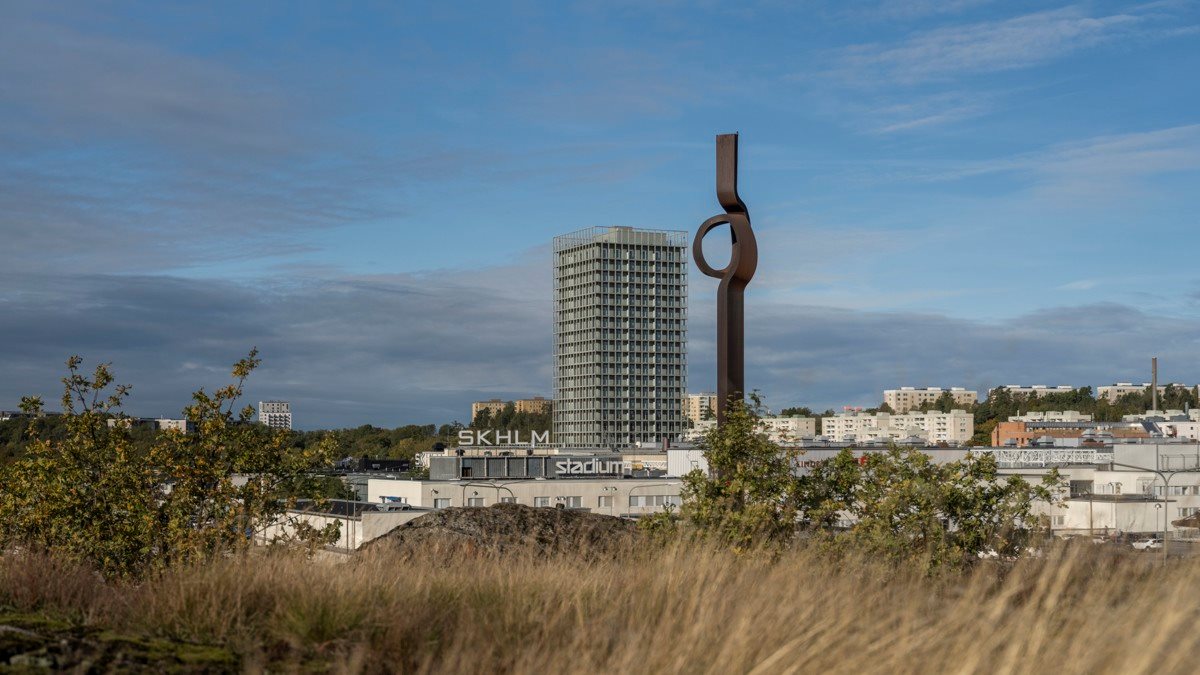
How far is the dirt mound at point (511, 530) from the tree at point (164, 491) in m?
1.16

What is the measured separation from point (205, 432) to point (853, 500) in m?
7.15

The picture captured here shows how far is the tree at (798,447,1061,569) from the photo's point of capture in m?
11.1

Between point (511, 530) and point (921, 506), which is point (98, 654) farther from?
point (511, 530)

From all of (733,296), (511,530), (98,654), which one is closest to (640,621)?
(98,654)

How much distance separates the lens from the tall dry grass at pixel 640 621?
5.41 m

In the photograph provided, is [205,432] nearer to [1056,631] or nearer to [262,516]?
[262,516]

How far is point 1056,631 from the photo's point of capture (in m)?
6.27

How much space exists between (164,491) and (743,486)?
22.9 ft

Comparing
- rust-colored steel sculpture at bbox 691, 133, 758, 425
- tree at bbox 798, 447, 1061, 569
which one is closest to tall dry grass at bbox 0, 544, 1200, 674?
tree at bbox 798, 447, 1061, 569

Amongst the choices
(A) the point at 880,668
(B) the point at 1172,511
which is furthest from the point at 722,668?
(B) the point at 1172,511

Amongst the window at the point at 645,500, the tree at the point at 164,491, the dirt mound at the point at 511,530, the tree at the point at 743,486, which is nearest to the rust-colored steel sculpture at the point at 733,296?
the tree at the point at 743,486

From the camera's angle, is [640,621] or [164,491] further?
[164,491]

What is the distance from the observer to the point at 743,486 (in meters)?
12.5

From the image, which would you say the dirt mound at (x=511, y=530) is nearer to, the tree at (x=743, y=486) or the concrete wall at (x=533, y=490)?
the tree at (x=743, y=486)
